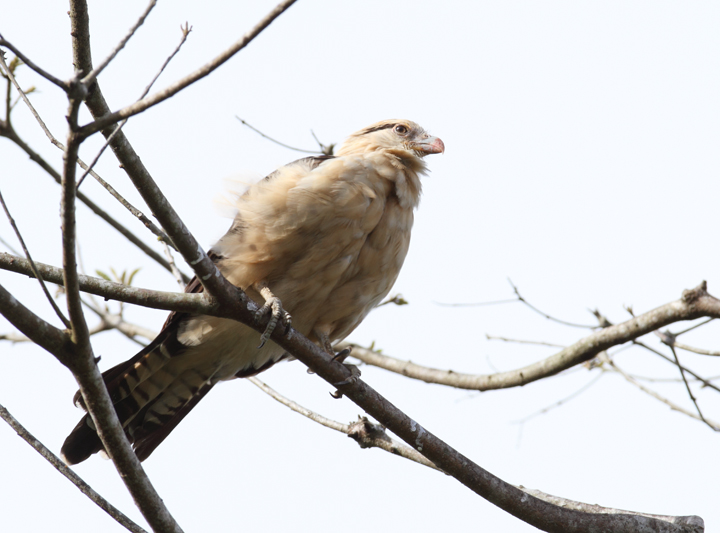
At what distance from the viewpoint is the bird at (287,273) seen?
396cm

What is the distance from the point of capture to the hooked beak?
518 centimetres

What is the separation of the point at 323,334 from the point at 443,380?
90 cm

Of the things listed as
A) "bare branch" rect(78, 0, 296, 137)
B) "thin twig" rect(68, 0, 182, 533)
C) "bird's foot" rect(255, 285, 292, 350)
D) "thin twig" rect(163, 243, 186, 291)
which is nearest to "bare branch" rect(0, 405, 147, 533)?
"thin twig" rect(68, 0, 182, 533)

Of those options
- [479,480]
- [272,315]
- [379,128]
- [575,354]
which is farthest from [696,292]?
[379,128]

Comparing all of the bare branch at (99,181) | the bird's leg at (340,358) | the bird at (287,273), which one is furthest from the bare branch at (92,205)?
the bird's leg at (340,358)

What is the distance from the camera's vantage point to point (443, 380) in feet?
15.1

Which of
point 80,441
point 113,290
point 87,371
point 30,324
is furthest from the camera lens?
point 80,441

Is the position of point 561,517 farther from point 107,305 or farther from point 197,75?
point 107,305

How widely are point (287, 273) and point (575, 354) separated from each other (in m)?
1.76

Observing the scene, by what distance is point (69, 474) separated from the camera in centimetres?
265

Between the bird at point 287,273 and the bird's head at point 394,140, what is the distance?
22 mm

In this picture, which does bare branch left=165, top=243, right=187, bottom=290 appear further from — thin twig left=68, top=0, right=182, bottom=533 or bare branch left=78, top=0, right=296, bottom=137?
bare branch left=78, top=0, right=296, bottom=137

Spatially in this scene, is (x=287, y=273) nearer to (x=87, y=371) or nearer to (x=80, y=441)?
(x=80, y=441)

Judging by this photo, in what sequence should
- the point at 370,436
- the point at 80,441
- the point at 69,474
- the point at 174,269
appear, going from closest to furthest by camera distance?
the point at 69,474
the point at 80,441
the point at 370,436
the point at 174,269
